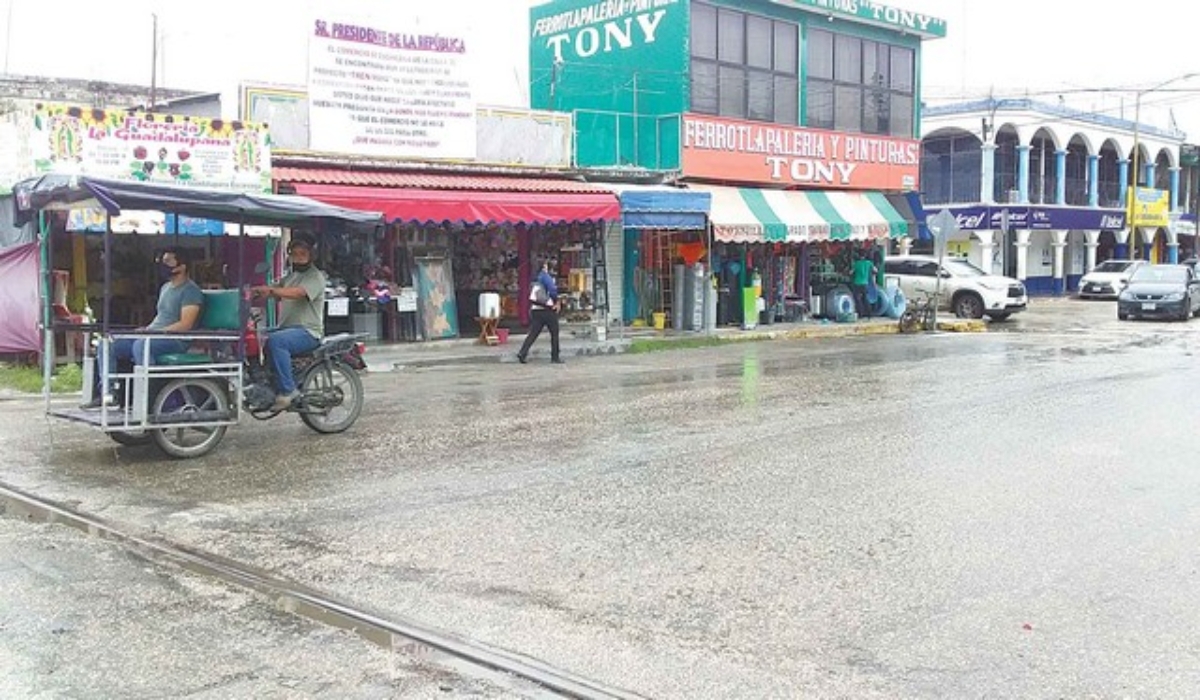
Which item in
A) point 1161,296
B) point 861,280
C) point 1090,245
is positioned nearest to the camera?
point 861,280

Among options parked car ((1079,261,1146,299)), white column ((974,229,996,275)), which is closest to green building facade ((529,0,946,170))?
white column ((974,229,996,275))

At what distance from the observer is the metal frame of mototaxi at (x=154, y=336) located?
9.30m

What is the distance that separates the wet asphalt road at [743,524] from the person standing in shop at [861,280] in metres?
15.1

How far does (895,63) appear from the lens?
2980 centimetres

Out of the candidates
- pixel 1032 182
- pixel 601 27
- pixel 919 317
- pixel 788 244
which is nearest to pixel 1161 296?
pixel 919 317

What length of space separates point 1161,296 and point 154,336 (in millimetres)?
27978

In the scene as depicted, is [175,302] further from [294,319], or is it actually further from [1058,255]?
[1058,255]

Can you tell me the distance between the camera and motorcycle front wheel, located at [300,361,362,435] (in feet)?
35.1

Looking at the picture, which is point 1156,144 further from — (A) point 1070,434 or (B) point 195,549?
(B) point 195,549

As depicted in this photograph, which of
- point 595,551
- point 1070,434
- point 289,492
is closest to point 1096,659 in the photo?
point 595,551

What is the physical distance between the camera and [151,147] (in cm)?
1588

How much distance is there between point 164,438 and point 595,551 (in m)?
4.65

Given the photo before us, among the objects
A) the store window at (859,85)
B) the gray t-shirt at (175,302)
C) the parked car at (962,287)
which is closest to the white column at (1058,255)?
the parked car at (962,287)

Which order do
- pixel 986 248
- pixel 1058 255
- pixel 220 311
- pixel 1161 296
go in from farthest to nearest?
pixel 1058 255 → pixel 986 248 → pixel 1161 296 → pixel 220 311
